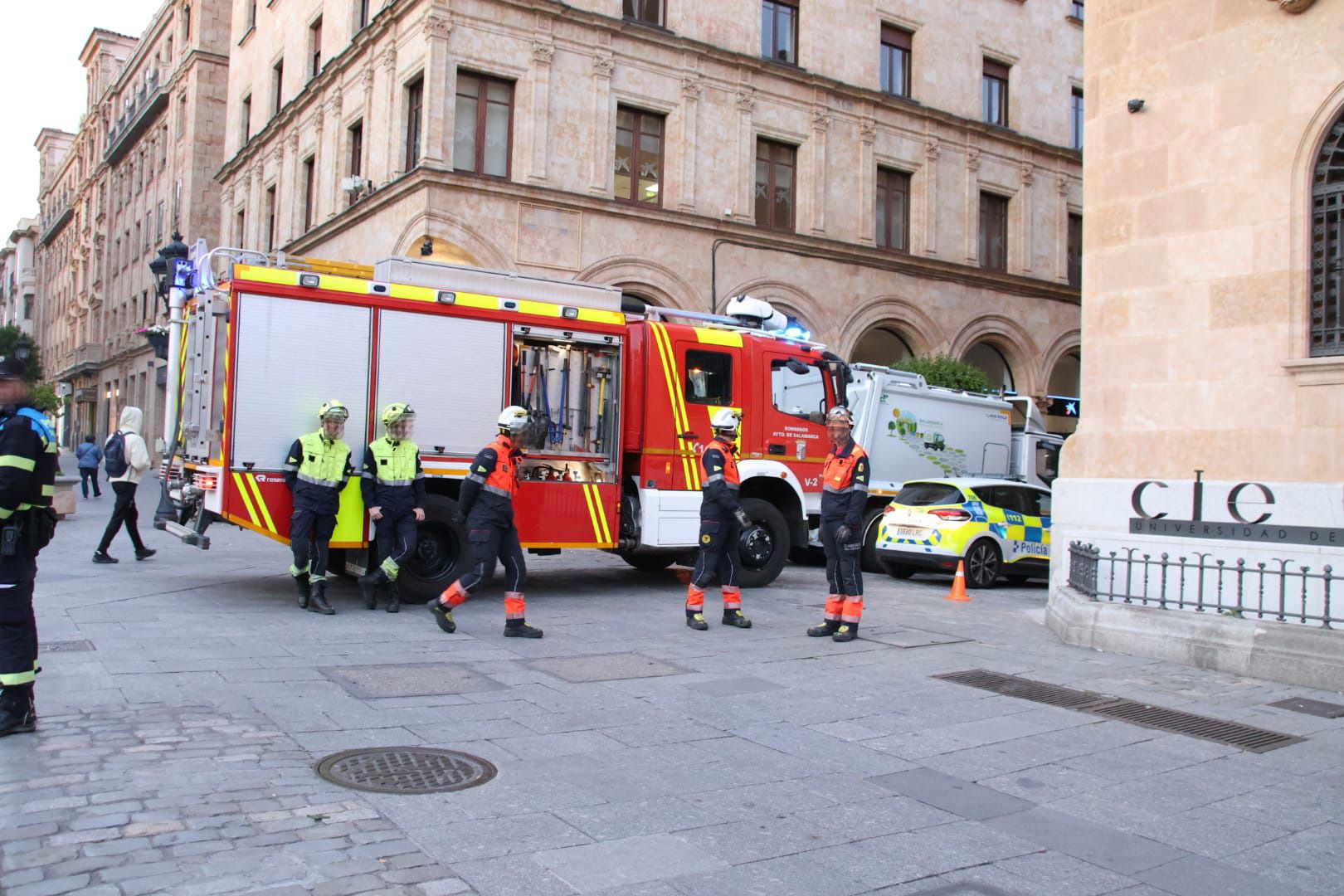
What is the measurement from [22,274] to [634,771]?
10576 cm

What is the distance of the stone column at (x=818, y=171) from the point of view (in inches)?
990

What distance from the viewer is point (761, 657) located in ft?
27.3

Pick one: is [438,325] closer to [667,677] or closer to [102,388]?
[667,677]

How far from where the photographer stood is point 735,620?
9695 millimetres

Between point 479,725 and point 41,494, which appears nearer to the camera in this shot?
point 41,494

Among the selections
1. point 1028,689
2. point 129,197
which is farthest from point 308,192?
point 129,197

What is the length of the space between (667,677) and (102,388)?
57631mm

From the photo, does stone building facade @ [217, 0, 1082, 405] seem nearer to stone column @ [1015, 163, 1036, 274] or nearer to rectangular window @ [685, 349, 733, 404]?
stone column @ [1015, 163, 1036, 274]

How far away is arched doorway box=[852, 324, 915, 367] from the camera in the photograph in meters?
27.0

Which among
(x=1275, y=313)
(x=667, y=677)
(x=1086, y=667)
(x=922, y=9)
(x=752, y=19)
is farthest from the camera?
(x=922, y=9)

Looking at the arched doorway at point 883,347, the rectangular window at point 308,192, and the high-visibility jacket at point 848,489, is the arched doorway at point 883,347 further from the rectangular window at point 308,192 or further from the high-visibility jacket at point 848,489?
the high-visibility jacket at point 848,489

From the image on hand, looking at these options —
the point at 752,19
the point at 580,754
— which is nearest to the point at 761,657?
the point at 580,754

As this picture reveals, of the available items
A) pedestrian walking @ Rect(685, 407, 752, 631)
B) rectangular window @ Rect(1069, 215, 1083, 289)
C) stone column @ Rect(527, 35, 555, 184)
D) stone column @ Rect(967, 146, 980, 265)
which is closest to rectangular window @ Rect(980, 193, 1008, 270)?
stone column @ Rect(967, 146, 980, 265)

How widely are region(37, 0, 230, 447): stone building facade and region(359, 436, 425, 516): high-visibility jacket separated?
826 inches
